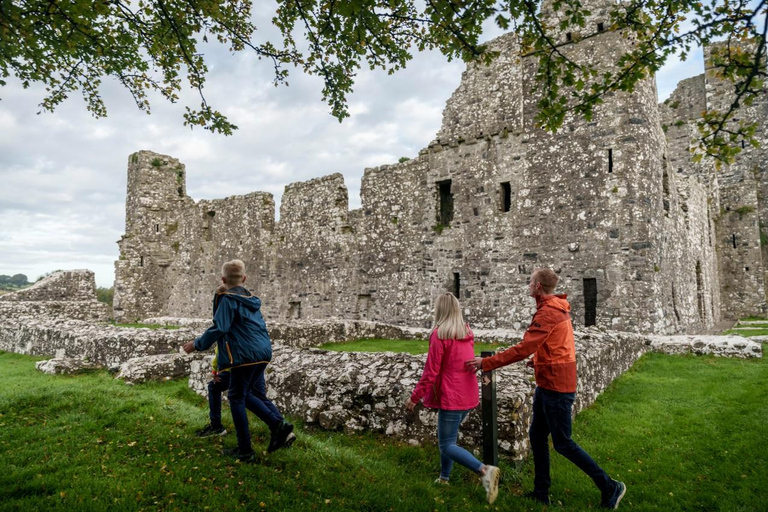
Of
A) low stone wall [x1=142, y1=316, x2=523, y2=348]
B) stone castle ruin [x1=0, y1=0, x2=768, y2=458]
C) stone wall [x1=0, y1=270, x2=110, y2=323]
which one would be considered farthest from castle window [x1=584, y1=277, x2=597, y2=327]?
stone wall [x1=0, y1=270, x2=110, y2=323]

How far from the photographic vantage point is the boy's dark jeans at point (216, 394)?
17.0ft

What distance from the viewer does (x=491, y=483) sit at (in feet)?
13.3

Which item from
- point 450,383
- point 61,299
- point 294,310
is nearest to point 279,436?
point 450,383

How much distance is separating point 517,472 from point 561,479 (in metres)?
0.48

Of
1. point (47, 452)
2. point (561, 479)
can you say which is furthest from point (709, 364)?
point (47, 452)

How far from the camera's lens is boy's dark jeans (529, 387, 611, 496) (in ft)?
13.8

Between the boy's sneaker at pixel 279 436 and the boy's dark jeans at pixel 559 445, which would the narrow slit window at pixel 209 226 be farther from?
the boy's dark jeans at pixel 559 445

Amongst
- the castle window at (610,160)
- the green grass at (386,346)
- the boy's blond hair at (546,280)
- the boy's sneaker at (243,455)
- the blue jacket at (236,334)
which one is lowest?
the green grass at (386,346)

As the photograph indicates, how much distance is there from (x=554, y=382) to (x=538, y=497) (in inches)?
43.8

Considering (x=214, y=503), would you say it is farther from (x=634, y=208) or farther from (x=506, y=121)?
(x=506, y=121)

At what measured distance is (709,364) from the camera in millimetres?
9766

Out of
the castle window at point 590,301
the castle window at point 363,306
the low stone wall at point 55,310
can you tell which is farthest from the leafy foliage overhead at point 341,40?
the low stone wall at point 55,310

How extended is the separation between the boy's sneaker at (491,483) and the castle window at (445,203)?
43.5 ft

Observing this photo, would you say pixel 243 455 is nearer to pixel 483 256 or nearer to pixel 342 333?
pixel 342 333
